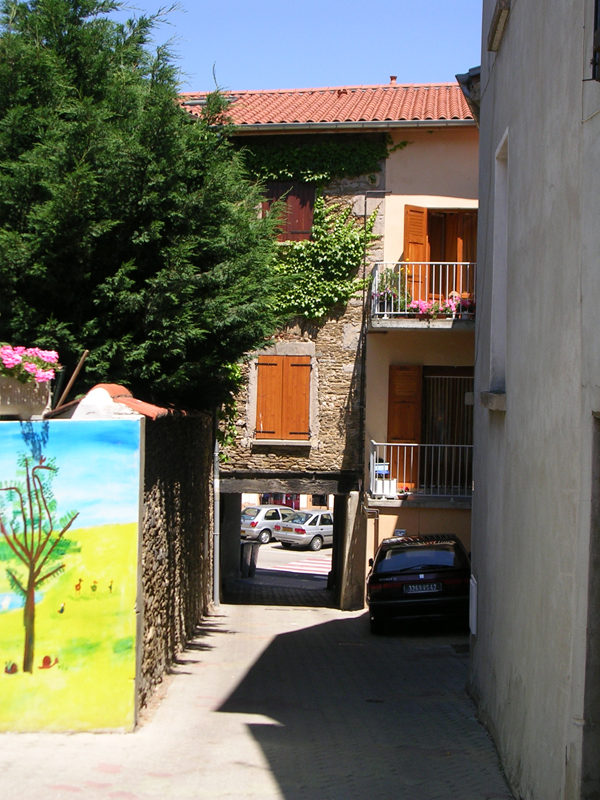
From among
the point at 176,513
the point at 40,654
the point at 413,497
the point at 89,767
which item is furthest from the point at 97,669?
the point at 413,497

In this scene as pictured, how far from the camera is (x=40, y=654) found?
679cm

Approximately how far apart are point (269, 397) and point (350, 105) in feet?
21.5

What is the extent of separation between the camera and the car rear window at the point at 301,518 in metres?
34.7

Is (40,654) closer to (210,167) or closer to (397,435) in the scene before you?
(210,167)

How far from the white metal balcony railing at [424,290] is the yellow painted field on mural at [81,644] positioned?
10.5 m

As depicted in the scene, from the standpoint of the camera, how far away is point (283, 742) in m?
7.03

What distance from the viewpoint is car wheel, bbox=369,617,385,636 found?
13.8 meters

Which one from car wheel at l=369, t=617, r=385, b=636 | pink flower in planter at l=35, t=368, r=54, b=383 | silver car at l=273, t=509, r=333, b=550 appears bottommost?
silver car at l=273, t=509, r=333, b=550

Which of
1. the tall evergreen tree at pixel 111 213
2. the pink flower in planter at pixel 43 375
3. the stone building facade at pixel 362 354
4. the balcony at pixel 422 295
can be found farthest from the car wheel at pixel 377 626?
the pink flower in planter at pixel 43 375

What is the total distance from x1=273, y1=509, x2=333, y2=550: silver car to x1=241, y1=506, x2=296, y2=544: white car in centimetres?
49

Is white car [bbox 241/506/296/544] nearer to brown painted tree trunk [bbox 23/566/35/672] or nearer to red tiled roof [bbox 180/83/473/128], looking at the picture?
red tiled roof [bbox 180/83/473/128]

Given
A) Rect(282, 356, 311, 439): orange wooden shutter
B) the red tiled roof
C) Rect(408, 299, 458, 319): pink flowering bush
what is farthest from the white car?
Rect(408, 299, 458, 319): pink flowering bush

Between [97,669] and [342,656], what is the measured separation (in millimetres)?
5498

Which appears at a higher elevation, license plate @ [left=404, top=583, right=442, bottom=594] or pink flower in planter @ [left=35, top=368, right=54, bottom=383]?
pink flower in planter @ [left=35, top=368, right=54, bottom=383]
